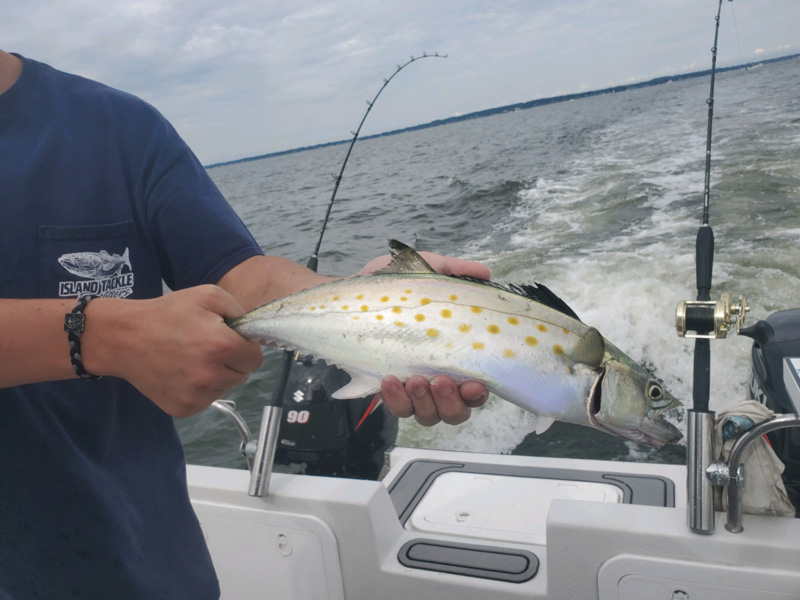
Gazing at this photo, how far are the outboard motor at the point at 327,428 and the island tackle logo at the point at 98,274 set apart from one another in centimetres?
199

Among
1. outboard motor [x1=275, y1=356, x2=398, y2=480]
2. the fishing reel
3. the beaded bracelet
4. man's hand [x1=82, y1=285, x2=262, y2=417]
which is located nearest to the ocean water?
the fishing reel

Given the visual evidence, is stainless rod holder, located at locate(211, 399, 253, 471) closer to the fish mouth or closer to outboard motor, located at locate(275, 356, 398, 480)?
outboard motor, located at locate(275, 356, 398, 480)

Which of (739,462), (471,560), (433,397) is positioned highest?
(433,397)

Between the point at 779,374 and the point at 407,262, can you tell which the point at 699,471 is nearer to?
the point at 779,374

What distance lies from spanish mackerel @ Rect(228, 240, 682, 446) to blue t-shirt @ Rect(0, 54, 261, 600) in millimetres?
296

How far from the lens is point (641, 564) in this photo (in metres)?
1.99

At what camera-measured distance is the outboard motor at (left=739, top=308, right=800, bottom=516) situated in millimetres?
2283

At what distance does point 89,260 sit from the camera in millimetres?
1402

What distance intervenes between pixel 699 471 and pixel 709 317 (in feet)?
1.61

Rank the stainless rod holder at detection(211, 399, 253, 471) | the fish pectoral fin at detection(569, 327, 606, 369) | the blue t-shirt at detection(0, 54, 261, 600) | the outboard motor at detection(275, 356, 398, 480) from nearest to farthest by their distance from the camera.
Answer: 1. the blue t-shirt at detection(0, 54, 261, 600)
2. the fish pectoral fin at detection(569, 327, 606, 369)
3. the stainless rod holder at detection(211, 399, 253, 471)
4. the outboard motor at detection(275, 356, 398, 480)

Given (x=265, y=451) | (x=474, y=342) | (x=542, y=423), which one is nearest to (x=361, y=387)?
(x=474, y=342)

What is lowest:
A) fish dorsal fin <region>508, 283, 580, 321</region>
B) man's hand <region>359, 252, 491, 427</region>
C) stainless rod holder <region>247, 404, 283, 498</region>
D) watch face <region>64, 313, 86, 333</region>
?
stainless rod holder <region>247, 404, 283, 498</region>

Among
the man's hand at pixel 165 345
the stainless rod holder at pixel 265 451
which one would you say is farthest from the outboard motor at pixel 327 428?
the man's hand at pixel 165 345

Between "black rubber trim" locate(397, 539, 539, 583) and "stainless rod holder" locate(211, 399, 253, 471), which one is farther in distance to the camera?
"stainless rod holder" locate(211, 399, 253, 471)
